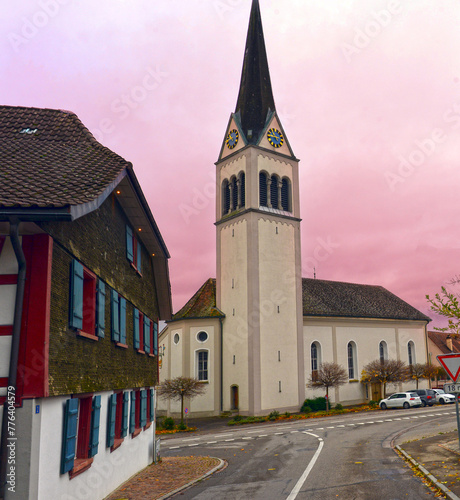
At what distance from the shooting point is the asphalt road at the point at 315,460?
12516mm

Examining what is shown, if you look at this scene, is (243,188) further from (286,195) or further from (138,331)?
(138,331)

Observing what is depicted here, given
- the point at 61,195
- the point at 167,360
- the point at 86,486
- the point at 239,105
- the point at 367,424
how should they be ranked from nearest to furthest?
the point at 61,195, the point at 86,486, the point at 367,424, the point at 167,360, the point at 239,105

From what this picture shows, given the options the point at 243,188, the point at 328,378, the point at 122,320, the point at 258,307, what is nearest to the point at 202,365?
the point at 258,307

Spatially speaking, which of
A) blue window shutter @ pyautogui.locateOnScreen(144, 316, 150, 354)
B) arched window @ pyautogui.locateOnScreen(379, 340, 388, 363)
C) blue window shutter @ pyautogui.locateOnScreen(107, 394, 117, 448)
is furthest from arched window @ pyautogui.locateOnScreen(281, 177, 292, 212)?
blue window shutter @ pyautogui.locateOnScreen(107, 394, 117, 448)

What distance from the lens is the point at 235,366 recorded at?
41.8m

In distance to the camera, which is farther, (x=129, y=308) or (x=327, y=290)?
(x=327, y=290)

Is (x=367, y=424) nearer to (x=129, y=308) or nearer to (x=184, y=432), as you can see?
(x=184, y=432)

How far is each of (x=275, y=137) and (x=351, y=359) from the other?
2152 cm

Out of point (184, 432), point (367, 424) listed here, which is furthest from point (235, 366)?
point (367, 424)

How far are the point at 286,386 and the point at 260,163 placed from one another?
716 inches

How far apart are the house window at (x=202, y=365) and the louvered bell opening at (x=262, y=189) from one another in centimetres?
1300

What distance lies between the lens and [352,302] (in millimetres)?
53219

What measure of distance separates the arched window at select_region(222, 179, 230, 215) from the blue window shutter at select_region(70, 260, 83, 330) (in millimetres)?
36574

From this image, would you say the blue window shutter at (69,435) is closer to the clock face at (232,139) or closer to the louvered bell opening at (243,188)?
the louvered bell opening at (243,188)
